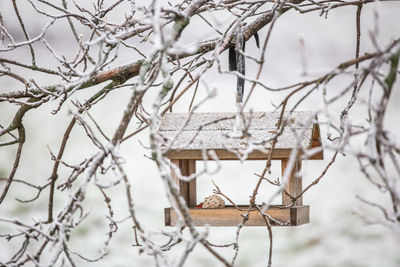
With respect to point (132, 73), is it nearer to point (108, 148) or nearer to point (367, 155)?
point (108, 148)

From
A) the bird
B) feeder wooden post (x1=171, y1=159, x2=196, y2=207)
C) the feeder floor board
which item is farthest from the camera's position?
feeder wooden post (x1=171, y1=159, x2=196, y2=207)

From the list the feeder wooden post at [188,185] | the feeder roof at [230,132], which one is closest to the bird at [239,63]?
the feeder roof at [230,132]

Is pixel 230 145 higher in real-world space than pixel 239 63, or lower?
lower

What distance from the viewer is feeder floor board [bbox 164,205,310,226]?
1781 millimetres

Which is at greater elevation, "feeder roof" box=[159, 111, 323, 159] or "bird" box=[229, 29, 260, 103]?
"bird" box=[229, 29, 260, 103]

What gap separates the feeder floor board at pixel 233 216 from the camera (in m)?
1.78

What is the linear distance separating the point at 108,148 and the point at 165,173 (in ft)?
0.54

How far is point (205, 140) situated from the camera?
1738 mm

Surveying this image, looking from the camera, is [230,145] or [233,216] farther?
[233,216]

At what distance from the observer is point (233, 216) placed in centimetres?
182

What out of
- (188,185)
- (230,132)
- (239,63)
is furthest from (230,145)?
(188,185)

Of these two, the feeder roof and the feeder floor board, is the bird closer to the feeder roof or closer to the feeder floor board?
the feeder roof

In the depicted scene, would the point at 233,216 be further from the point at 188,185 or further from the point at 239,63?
the point at 239,63

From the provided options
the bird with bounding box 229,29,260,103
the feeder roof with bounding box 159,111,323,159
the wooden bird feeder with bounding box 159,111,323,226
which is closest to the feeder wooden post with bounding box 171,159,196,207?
the wooden bird feeder with bounding box 159,111,323,226
